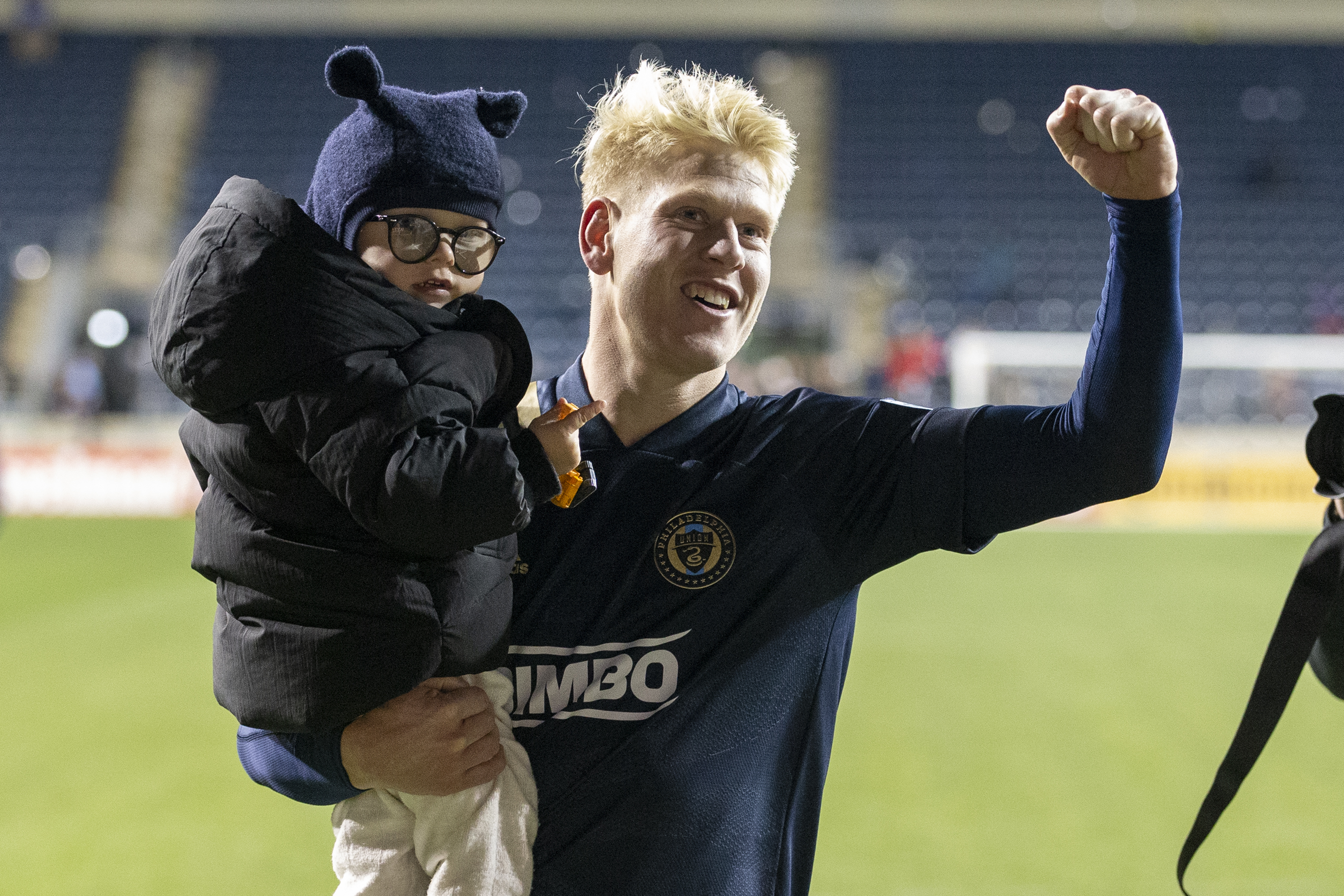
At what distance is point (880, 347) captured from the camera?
1494 centimetres

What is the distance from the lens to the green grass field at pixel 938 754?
3.92m

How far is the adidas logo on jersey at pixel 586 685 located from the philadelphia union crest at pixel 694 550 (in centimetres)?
13

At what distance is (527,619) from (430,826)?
0.31 m

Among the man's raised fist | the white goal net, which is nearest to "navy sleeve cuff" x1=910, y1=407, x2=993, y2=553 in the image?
the man's raised fist

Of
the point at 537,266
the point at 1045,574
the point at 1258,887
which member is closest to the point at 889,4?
the point at 537,266

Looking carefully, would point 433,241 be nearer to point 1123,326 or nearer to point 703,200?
point 703,200

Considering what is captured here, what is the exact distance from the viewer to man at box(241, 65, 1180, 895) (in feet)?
4.89

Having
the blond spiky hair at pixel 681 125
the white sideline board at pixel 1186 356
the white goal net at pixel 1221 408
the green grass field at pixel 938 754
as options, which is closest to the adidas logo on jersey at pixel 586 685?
the blond spiky hair at pixel 681 125

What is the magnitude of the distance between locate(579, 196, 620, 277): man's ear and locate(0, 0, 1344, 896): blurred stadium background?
117mm

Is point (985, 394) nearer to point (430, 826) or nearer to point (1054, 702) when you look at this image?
point (1054, 702)

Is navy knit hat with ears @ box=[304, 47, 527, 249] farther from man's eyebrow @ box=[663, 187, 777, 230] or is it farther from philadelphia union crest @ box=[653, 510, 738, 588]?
philadelphia union crest @ box=[653, 510, 738, 588]

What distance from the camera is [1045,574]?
29.7 feet

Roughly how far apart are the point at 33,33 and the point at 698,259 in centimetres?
2384

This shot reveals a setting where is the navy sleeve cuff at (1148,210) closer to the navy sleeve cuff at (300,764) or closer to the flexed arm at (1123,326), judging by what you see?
the flexed arm at (1123,326)
